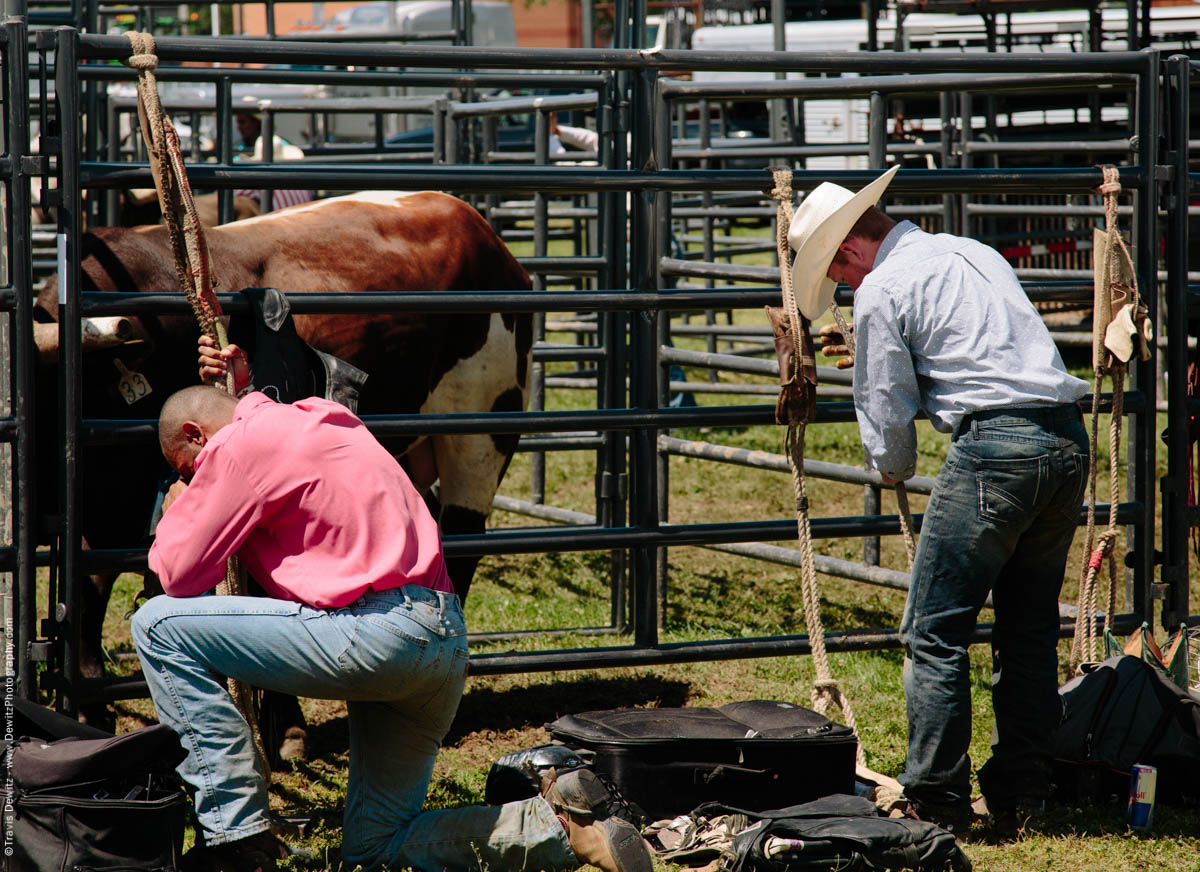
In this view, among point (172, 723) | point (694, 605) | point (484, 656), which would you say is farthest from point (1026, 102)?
point (172, 723)

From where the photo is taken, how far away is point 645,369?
14.1 ft

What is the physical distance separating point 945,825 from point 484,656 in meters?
1.45

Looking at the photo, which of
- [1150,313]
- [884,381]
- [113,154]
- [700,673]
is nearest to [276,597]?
[884,381]

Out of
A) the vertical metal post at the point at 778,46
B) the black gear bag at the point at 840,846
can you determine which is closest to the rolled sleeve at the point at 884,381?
the black gear bag at the point at 840,846

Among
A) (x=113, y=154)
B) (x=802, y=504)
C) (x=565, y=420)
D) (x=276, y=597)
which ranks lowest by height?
(x=276, y=597)

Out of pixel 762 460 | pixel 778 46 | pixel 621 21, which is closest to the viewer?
pixel 621 21

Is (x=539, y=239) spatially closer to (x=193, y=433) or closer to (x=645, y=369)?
(x=645, y=369)

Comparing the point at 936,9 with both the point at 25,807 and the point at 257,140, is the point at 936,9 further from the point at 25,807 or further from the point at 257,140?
the point at 25,807

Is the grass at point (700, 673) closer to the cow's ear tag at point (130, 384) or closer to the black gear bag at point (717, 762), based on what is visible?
the black gear bag at point (717, 762)

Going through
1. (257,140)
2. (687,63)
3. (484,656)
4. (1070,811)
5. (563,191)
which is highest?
(257,140)

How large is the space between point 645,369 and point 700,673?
1.55 meters

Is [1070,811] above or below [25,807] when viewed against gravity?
below

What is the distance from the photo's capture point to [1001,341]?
3539 millimetres

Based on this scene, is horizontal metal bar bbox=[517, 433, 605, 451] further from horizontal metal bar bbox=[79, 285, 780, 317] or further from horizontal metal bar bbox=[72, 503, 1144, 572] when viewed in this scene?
horizontal metal bar bbox=[79, 285, 780, 317]
